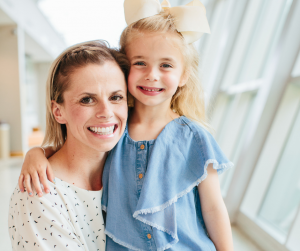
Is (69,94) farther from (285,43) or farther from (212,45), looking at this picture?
(212,45)

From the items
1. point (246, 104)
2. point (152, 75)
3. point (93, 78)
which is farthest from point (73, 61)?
point (246, 104)

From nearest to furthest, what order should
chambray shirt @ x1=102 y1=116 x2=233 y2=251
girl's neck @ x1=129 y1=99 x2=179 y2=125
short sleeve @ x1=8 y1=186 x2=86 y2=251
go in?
short sleeve @ x1=8 y1=186 x2=86 y2=251, chambray shirt @ x1=102 y1=116 x2=233 y2=251, girl's neck @ x1=129 y1=99 x2=179 y2=125

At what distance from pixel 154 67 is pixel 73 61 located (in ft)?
1.20

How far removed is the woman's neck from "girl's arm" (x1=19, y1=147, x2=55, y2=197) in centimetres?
5

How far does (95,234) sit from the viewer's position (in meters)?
1.13

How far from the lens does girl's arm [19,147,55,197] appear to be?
101cm

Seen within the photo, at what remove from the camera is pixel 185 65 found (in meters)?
1.27

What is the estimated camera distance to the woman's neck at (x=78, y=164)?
3.82 ft

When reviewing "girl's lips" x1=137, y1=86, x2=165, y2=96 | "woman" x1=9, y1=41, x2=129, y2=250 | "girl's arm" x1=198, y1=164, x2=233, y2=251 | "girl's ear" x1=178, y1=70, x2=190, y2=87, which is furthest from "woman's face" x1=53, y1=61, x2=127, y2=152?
"girl's arm" x1=198, y1=164, x2=233, y2=251

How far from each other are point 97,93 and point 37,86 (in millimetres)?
11239

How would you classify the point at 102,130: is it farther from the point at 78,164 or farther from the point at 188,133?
the point at 188,133

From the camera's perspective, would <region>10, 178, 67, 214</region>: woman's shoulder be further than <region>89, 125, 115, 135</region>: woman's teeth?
No

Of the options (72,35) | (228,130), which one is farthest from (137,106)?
(72,35)

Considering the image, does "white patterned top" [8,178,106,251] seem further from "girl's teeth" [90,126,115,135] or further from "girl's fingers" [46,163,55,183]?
"girl's teeth" [90,126,115,135]
